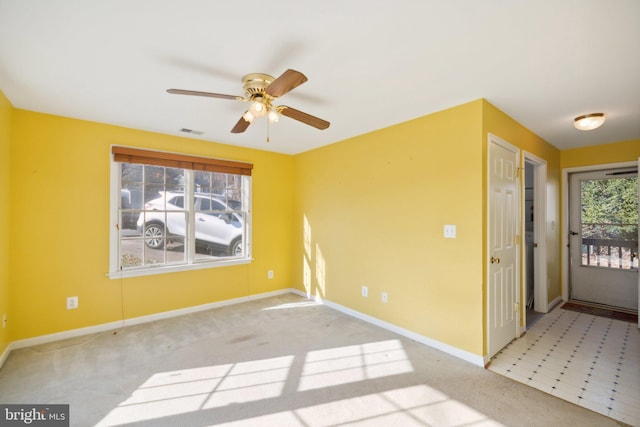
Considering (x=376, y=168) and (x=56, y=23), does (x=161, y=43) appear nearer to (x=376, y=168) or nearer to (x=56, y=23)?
(x=56, y=23)

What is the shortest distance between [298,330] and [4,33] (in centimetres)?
337

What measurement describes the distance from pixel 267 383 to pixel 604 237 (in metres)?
5.14

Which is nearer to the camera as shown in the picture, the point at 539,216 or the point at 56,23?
the point at 56,23

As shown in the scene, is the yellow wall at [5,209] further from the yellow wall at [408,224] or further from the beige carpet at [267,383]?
the yellow wall at [408,224]

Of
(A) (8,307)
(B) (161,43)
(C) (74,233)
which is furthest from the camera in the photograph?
Result: (C) (74,233)

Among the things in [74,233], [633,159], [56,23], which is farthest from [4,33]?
[633,159]

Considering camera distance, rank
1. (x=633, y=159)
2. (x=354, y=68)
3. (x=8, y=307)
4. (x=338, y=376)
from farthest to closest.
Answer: (x=633, y=159)
(x=8, y=307)
(x=338, y=376)
(x=354, y=68)

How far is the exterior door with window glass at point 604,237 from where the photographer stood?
13.0ft

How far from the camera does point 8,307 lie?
2742 mm

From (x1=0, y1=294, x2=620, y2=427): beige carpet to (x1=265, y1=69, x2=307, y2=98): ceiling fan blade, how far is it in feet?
7.17

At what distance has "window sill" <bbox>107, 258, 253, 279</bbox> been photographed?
3321 mm

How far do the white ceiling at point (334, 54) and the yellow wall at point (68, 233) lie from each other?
350 mm

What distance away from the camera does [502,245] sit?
284 cm

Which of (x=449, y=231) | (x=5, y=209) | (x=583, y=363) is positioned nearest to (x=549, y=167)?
(x=449, y=231)
